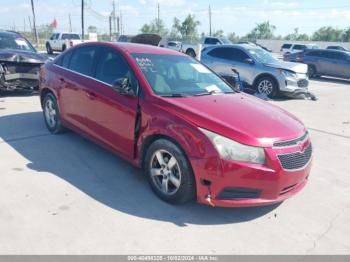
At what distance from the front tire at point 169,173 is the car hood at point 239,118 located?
388 mm

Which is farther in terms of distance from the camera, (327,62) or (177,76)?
(327,62)

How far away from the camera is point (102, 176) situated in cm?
422

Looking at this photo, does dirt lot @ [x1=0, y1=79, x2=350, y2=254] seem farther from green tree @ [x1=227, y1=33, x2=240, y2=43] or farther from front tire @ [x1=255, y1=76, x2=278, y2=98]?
green tree @ [x1=227, y1=33, x2=240, y2=43]

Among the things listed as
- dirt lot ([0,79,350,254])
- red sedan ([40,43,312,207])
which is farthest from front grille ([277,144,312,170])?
dirt lot ([0,79,350,254])

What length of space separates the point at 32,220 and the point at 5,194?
2.28ft

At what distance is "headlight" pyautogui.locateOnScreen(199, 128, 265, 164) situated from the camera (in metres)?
3.10

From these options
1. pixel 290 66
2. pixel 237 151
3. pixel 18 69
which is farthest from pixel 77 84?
pixel 290 66

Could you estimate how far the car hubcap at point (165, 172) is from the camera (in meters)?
3.48

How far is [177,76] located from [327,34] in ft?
275

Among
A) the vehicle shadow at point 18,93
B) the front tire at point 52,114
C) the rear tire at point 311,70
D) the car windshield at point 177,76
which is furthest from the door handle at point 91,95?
the rear tire at point 311,70

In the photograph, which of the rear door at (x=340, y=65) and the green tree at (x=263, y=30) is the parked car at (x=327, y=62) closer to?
the rear door at (x=340, y=65)

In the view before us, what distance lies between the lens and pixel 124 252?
9.21 feet

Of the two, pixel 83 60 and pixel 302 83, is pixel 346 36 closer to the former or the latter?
pixel 302 83

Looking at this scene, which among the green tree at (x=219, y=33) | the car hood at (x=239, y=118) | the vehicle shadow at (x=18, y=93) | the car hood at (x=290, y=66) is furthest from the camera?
the green tree at (x=219, y=33)
